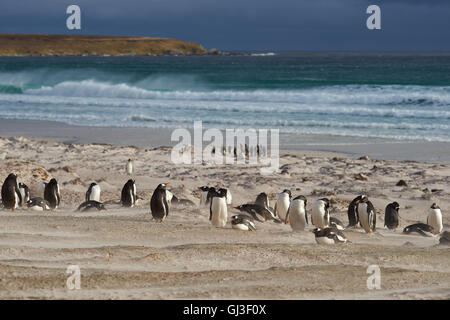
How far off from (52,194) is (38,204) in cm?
30

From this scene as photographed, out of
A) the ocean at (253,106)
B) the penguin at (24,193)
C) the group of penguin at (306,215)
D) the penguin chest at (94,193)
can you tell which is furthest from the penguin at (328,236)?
the ocean at (253,106)

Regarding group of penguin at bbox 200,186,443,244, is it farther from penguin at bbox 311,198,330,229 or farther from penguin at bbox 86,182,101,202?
penguin at bbox 86,182,101,202

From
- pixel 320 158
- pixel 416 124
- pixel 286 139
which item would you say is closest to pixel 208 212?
pixel 320 158

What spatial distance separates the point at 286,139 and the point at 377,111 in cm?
748

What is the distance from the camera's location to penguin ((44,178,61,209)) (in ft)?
31.5

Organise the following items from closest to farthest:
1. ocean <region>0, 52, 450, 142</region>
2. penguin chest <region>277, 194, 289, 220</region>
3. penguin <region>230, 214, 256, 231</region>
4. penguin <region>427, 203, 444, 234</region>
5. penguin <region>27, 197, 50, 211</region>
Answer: penguin <region>230, 214, 256, 231</region>
penguin <region>427, 203, 444, 234</region>
penguin <region>27, 197, 50, 211</region>
penguin chest <region>277, 194, 289, 220</region>
ocean <region>0, 52, 450, 142</region>

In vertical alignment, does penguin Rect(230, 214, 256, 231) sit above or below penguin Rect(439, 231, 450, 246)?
above

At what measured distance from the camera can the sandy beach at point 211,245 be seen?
5.37 meters

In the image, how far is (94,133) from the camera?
67.5ft

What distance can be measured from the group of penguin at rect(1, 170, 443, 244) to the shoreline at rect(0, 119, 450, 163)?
637 cm

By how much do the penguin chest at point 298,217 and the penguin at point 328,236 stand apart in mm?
1030

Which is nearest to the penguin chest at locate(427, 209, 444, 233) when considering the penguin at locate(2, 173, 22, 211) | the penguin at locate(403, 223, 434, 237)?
the penguin at locate(403, 223, 434, 237)

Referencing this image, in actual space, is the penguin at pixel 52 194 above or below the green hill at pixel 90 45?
below

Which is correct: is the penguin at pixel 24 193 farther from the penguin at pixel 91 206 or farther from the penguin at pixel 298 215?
the penguin at pixel 298 215
